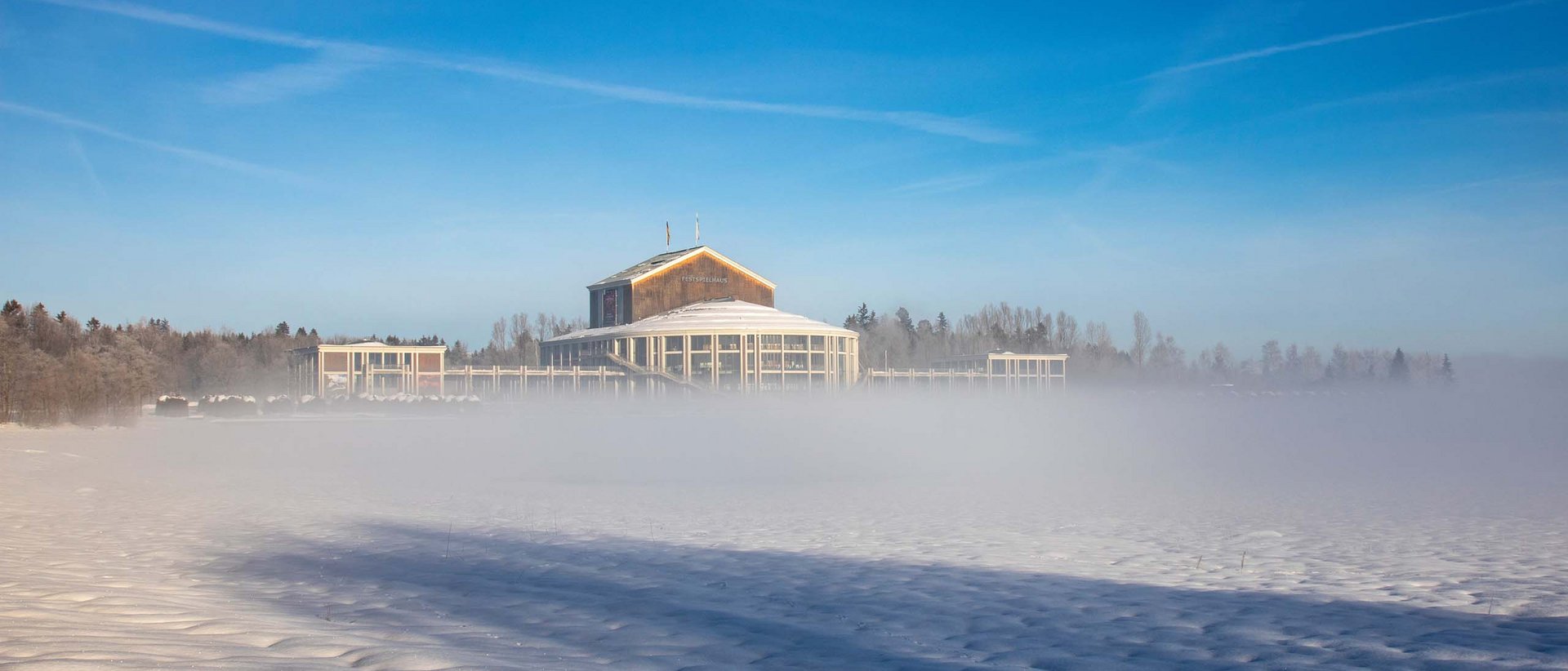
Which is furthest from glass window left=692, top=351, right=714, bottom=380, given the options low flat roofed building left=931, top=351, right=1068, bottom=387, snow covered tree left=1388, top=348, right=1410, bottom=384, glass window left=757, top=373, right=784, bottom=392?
snow covered tree left=1388, top=348, right=1410, bottom=384

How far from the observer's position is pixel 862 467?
29953mm

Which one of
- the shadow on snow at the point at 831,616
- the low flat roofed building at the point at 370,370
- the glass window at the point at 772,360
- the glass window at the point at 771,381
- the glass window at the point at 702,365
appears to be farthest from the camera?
the low flat roofed building at the point at 370,370

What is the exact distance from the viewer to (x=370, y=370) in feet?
250

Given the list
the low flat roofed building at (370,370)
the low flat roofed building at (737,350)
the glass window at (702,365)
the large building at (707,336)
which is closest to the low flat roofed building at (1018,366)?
the large building at (707,336)

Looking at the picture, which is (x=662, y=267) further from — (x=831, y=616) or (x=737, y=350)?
(x=831, y=616)

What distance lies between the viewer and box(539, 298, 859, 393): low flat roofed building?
72562mm

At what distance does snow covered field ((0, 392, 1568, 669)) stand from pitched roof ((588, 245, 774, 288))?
50.7 m

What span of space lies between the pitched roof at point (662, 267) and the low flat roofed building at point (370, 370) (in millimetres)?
13934

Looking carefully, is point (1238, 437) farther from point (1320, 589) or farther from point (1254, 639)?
A: point (1254, 639)

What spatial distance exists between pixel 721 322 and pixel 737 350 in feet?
7.91

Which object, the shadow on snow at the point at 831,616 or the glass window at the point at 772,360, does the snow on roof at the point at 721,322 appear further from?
the shadow on snow at the point at 831,616

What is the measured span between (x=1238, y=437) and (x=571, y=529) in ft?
128

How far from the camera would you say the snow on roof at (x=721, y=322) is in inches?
2886

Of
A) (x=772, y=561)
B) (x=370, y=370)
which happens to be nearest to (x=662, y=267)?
(x=370, y=370)
